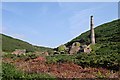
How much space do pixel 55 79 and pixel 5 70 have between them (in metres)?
3.64

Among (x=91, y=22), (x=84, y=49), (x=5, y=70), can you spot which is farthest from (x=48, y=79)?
(x=91, y=22)

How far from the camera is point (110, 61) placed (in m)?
30.9

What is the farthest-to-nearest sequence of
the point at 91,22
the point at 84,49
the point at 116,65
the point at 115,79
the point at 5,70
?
1. the point at 91,22
2. the point at 84,49
3. the point at 116,65
4. the point at 5,70
5. the point at 115,79

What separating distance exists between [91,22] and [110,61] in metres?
38.9

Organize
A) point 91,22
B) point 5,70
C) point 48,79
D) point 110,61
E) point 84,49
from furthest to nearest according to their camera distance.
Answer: point 91,22, point 84,49, point 110,61, point 5,70, point 48,79

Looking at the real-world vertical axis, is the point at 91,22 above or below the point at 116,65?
above

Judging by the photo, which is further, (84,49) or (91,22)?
(91,22)

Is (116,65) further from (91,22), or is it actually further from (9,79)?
(91,22)

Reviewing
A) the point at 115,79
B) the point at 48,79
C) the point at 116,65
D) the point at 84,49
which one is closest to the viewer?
the point at 48,79

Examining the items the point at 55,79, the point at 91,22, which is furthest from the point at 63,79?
the point at 91,22

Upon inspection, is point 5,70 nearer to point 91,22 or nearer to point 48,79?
point 48,79

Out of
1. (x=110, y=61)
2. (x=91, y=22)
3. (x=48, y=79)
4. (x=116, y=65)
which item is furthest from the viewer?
(x=91, y=22)

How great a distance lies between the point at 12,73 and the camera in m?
18.5

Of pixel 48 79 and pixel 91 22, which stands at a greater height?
pixel 91 22
